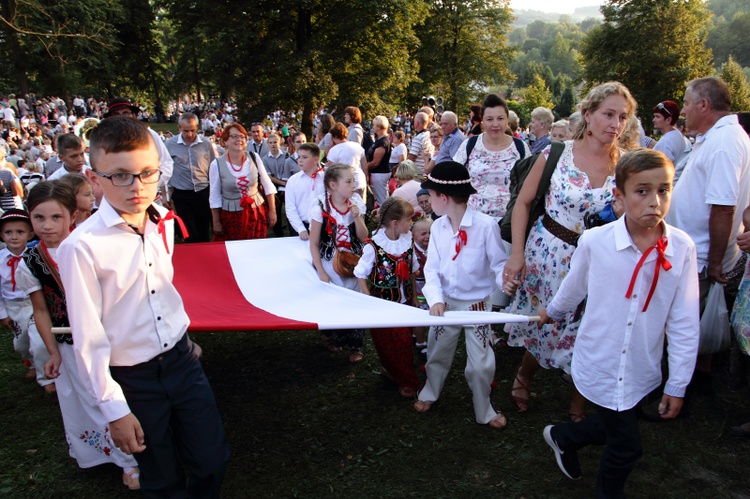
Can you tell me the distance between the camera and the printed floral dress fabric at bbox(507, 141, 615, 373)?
3.21 metres

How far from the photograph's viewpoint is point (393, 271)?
164 inches

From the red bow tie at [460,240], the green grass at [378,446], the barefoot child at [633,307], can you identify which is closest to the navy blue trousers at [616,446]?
the barefoot child at [633,307]

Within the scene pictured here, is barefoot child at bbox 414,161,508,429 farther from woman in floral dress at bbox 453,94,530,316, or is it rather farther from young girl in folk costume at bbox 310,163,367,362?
woman in floral dress at bbox 453,94,530,316

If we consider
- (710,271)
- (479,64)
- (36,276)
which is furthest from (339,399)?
(479,64)

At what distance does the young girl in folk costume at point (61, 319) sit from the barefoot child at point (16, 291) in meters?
0.76

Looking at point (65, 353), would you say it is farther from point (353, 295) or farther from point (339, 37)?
point (339, 37)

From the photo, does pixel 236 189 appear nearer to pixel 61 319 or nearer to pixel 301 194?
pixel 301 194

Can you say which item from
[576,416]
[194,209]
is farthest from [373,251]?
[194,209]

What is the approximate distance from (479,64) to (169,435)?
1472 inches

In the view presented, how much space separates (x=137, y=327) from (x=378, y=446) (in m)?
1.86

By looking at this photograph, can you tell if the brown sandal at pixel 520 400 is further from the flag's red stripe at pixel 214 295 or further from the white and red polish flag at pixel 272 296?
the flag's red stripe at pixel 214 295

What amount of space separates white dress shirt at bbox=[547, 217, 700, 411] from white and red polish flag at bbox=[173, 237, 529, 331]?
0.40m

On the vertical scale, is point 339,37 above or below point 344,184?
above

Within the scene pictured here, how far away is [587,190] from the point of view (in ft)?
10.5
